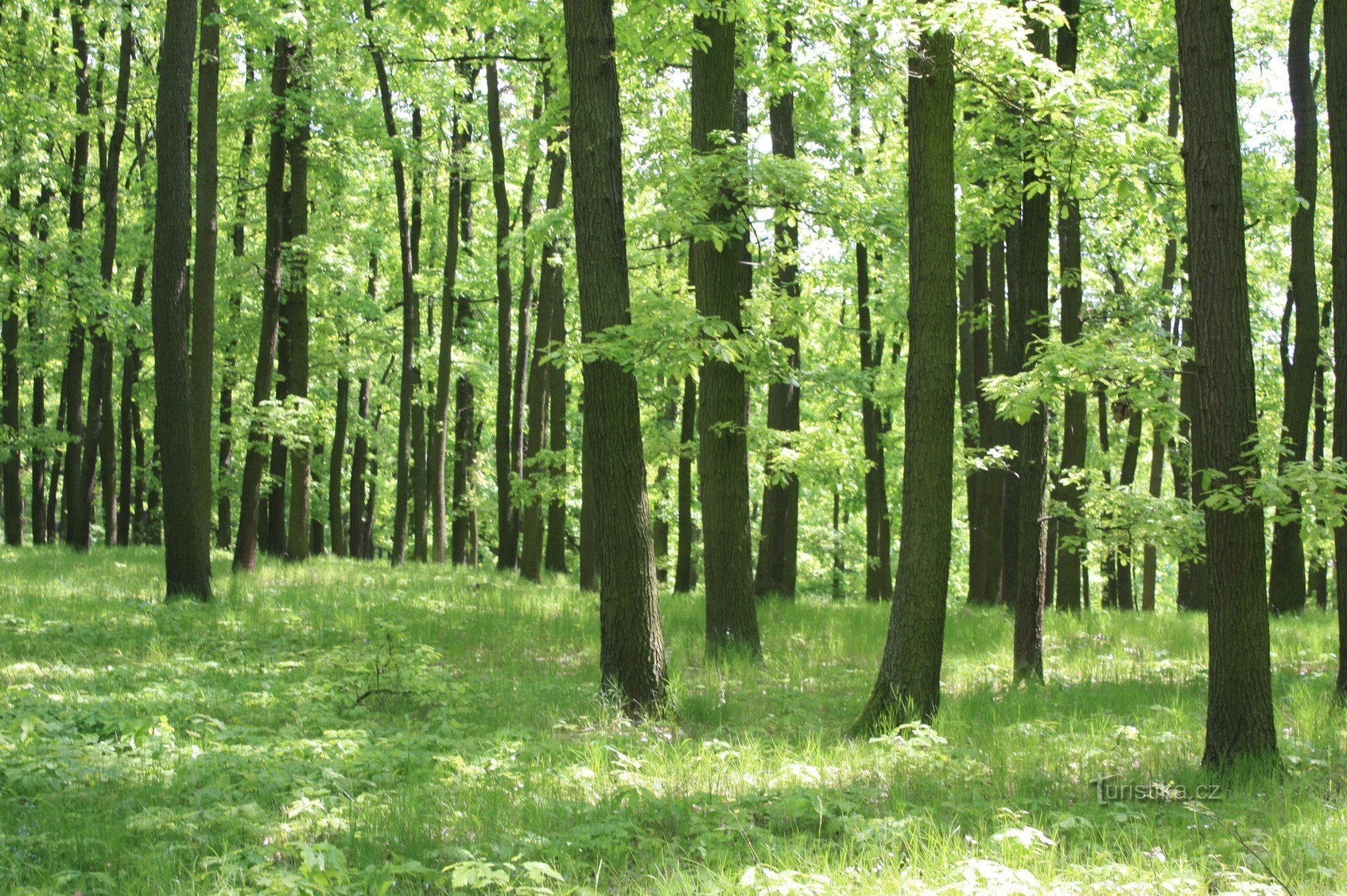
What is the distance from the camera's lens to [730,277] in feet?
33.4

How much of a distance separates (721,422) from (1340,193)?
575cm

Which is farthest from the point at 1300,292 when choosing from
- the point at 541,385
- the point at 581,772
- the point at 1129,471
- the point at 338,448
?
the point at 338,448

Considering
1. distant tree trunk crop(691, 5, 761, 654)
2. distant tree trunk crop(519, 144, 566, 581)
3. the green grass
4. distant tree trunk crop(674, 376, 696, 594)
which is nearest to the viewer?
the green grass

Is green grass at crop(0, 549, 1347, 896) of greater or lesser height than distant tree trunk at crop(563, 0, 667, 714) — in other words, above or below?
below

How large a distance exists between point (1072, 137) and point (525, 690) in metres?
6.69

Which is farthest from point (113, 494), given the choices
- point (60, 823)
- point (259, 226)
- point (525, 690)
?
point (60, 823)

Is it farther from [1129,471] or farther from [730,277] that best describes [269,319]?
[1129,471]

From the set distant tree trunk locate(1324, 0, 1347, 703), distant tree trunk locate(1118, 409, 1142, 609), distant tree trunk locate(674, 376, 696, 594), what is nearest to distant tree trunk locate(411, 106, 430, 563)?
distant tree trunk locate(674, 376, 696, 594)

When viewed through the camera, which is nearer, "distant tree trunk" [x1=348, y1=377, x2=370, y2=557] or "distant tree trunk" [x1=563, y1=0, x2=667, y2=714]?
"distant tree trunk" [x1=563, y1=0, x2=667, y2=714]

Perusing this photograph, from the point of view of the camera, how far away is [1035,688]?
9.29m

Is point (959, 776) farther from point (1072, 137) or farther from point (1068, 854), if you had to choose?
point (1072, 137)

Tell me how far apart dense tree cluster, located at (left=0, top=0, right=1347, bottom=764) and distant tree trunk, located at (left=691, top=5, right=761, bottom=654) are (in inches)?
1.5

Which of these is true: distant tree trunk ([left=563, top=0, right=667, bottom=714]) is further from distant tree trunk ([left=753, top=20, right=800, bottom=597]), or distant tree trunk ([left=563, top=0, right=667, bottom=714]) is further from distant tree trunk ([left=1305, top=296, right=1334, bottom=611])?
distant tree trunk ([left=1305, top=296, right=1334, bottom=611])

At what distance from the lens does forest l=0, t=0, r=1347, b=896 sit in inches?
194
